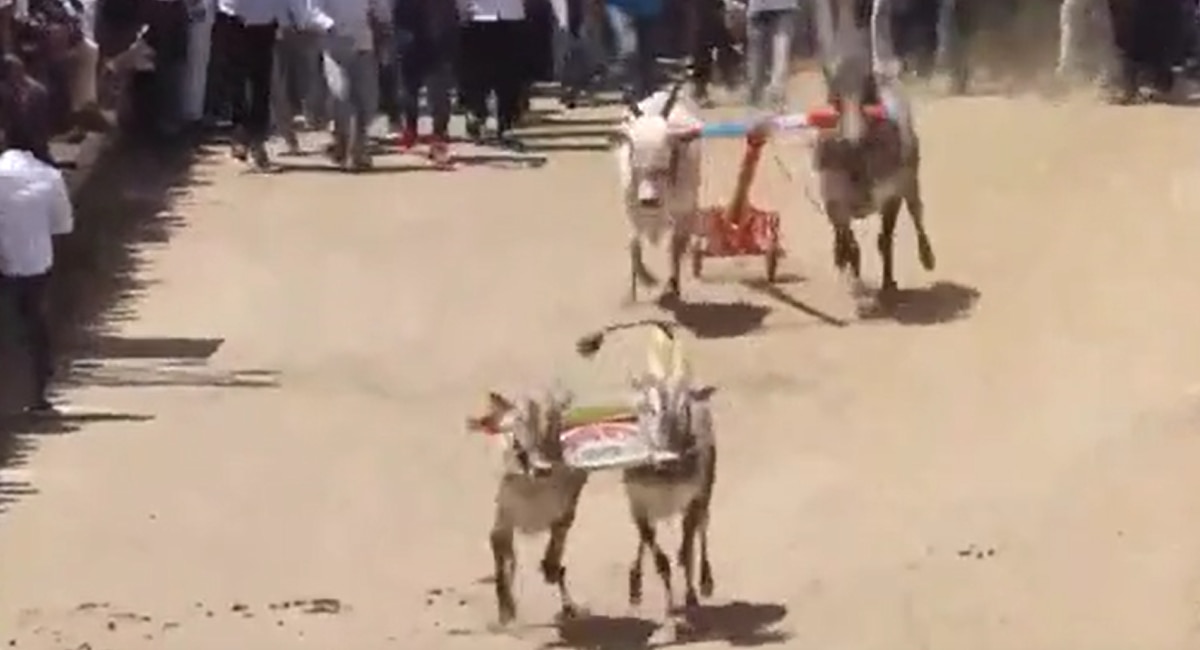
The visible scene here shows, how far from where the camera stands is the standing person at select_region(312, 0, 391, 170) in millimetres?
22062

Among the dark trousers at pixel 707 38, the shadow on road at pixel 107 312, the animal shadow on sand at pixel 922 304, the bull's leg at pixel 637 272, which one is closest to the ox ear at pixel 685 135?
the bull's leg at pixel 637 272

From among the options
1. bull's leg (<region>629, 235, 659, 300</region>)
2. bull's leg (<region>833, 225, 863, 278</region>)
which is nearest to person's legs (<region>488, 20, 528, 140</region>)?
bull's leg (<region>629, 235, 659, 300</region>)

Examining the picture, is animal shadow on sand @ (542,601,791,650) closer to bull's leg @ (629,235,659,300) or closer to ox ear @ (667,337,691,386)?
ox ear @ (667,337,691,386)

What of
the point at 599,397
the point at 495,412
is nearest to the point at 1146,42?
the point at 599,397

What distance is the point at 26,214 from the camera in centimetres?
1534

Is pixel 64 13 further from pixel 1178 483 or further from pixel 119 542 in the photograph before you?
pixel 1178 483

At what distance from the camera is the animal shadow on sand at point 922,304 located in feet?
59.2

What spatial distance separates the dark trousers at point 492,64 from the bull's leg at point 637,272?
4402 millimetres

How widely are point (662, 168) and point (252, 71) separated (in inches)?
231

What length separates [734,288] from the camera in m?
18.9

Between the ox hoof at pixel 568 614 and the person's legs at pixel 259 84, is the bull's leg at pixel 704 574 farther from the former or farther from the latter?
the person's legs at pixel 259 84

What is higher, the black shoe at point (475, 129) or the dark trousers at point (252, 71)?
the dark trousers at point (252, 71)

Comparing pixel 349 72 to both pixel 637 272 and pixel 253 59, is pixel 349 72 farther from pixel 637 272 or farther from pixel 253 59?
pixel 637 272

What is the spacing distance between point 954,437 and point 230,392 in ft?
11.6
